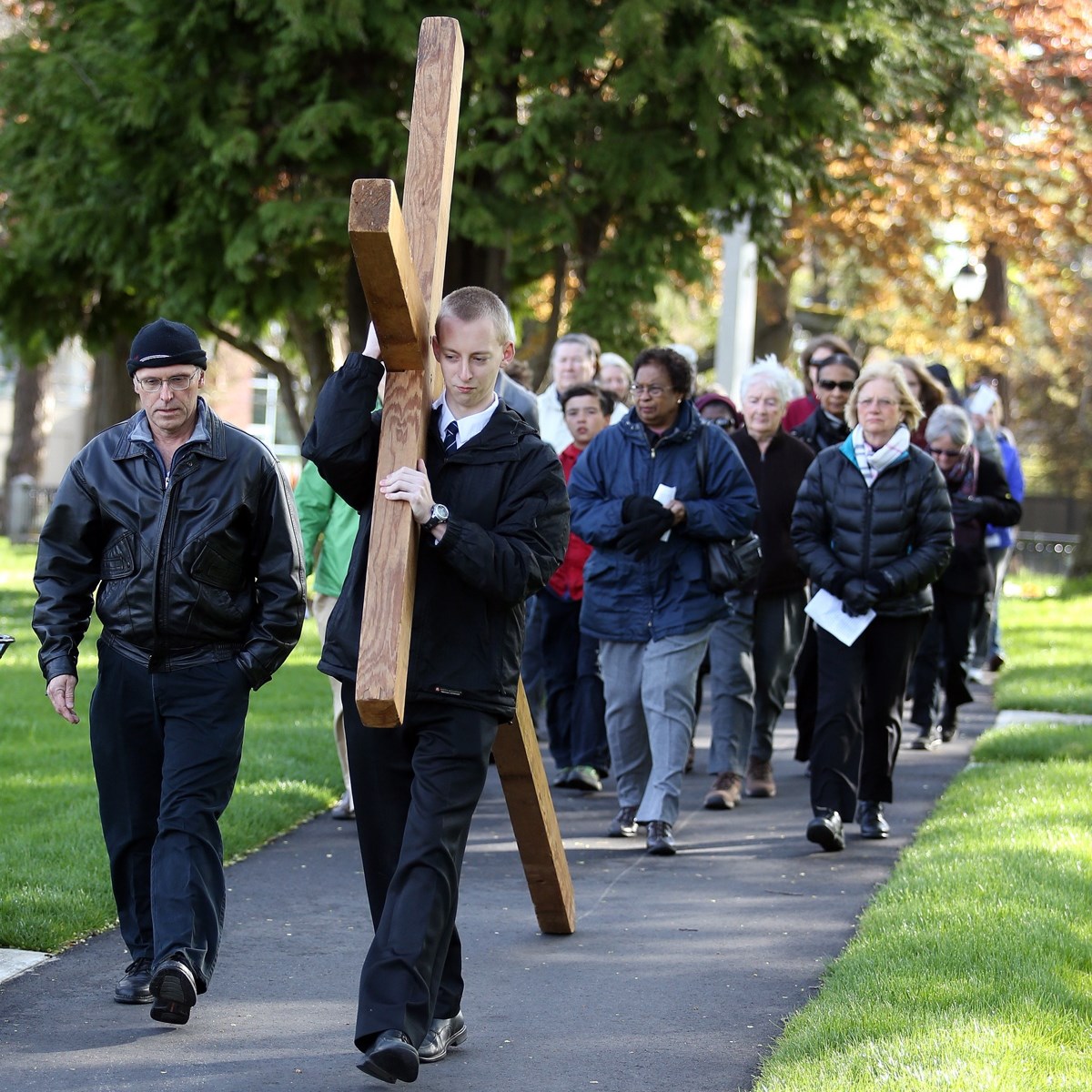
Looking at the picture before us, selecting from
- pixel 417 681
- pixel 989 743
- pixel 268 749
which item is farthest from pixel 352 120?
pixel 417 681

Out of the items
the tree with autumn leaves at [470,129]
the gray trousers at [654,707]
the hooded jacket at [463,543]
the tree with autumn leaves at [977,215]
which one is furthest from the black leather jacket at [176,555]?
the tree with autumn leaves at [977,215]

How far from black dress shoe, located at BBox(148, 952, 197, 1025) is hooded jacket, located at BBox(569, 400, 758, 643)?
134 inches

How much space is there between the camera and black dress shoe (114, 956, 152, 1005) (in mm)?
5297

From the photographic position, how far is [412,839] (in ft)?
14.8

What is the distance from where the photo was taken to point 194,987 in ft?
16.1

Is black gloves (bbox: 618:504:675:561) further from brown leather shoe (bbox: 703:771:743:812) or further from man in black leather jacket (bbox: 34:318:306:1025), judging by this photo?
man in black leather jacket (bbox: 34:318:306:1025)

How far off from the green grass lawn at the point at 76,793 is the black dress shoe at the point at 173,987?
1152 millimetres

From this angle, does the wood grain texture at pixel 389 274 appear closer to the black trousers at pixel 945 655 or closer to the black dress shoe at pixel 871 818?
the black dress shoe at pixel 871 818

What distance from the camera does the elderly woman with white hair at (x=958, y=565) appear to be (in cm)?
1064

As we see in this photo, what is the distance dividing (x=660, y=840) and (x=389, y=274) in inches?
162

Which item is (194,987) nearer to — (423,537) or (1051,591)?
(423,537)

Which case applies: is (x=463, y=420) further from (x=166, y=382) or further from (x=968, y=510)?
(x=968, y=510)

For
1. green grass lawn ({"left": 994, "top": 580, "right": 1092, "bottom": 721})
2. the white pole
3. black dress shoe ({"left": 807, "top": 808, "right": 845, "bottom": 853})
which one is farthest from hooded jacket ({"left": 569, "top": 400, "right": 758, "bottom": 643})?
the white pole

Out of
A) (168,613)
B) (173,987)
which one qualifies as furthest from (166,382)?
(173,987)
